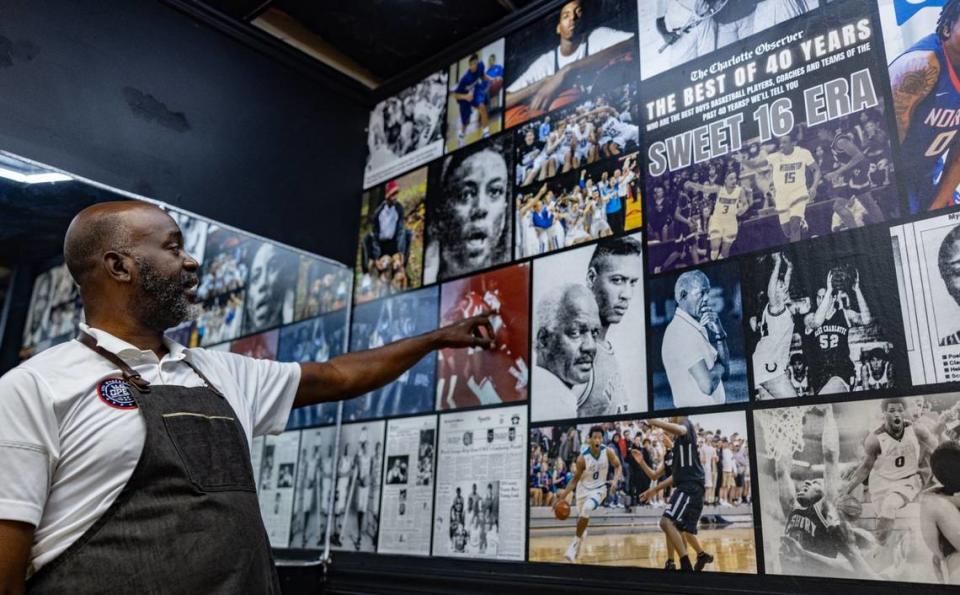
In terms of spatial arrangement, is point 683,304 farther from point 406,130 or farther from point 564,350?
point 406,130

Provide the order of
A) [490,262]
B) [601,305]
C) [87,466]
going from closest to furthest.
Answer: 1. [87,466]
2. [601,305]
3. [490,262]

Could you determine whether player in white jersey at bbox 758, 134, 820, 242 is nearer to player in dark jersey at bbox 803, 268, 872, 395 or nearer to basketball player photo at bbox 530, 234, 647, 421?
player in dark jersey at bbox 803, 268, 872, 395

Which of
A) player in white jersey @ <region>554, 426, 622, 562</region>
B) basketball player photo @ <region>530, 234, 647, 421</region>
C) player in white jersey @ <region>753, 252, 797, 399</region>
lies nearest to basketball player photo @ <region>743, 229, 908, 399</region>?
player in white jersey @ <region>753, 252, 797, 399</region>

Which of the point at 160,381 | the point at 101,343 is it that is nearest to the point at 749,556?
the point at 160,381

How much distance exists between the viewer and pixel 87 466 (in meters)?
1.21

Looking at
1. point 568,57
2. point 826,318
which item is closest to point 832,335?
point 826,318

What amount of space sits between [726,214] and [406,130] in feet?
4.40

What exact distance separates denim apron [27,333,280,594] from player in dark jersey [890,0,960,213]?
1.43m

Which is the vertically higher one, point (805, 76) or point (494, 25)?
point (494, 25)

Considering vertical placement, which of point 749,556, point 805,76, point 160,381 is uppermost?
point 805,76

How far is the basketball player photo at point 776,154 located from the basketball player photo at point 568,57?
199 mm

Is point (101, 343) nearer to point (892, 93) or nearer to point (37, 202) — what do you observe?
point (37, 202)

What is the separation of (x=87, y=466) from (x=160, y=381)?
9.1 inches

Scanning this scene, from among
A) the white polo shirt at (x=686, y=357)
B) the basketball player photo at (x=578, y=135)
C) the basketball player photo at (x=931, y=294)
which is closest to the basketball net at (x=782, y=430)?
the white polo shirt at (x=686, y=357)
